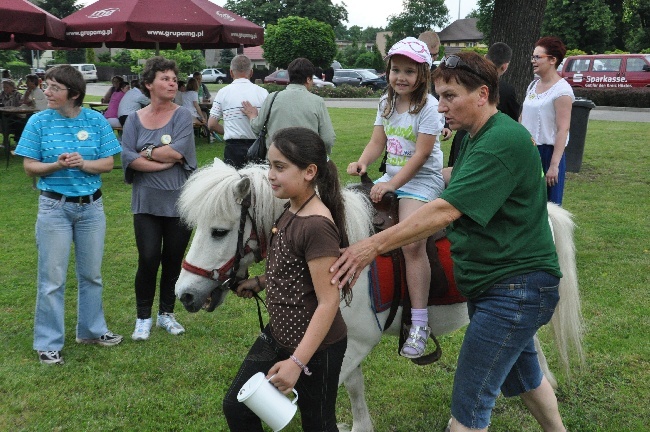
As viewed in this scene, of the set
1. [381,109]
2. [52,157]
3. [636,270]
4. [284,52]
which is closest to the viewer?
[381,109]

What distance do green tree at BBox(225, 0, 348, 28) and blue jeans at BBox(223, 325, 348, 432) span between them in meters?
66.4

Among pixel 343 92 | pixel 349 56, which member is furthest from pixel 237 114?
pixel 349 56

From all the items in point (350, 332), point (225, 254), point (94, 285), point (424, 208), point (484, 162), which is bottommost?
point (94, 285)

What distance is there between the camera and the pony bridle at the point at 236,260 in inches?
116

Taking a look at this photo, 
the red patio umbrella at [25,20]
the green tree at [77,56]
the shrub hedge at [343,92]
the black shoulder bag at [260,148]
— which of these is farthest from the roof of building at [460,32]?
the black shoulder bag at [260,148]

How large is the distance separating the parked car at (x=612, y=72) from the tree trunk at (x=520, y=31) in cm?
1754

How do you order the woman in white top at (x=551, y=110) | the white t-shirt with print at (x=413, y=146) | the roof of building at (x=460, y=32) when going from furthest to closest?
the roof of building at (x=460, y=32) → the woman in white top at (x=551, y=110) → the white t-shirt with print at (x=413, y=146)

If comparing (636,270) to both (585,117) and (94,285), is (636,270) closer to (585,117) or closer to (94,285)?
(94,285)

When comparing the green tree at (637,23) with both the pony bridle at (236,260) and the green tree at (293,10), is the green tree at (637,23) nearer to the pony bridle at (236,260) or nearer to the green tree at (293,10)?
the green tree at (293,10)

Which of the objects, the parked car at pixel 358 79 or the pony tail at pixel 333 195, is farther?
the parked car at pixel 358 79

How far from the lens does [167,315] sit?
5219 mm

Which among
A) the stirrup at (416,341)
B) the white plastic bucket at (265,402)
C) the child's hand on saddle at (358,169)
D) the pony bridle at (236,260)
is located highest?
the child's hand on saddle at (358,169)

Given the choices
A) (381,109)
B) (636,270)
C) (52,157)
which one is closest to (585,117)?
(636,270)

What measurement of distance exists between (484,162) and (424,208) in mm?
281
